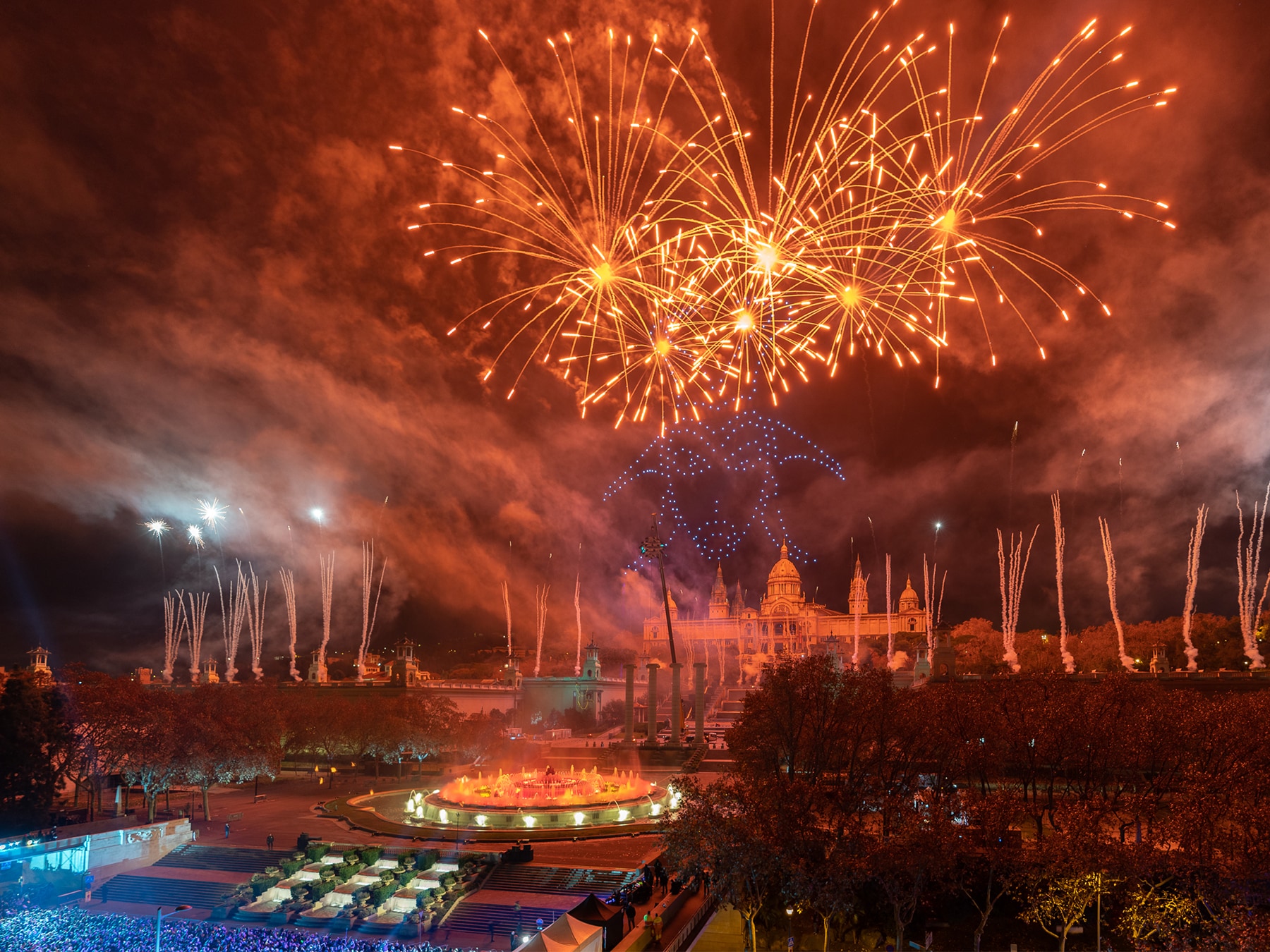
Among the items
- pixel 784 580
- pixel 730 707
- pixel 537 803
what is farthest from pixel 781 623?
pixel 537 803

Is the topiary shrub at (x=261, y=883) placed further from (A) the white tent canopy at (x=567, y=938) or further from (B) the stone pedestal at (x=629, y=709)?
(B) the stone pedestal at (x=629, y=709)

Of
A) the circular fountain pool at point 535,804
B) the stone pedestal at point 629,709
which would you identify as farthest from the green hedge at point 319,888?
the stone pedestal at point 629,709

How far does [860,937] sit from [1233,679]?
49954 mm

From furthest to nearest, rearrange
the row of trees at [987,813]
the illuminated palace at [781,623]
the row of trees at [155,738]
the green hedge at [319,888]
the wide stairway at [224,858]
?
the illuminated palace at [781,623]
the row of trees at [155,738]
the wide stairway at [224,858]
the green hedge at [319,888]
the row of trees at [987,813]

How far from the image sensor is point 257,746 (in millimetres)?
49438

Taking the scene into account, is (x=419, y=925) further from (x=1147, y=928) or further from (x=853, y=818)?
(x=1147, y=928)

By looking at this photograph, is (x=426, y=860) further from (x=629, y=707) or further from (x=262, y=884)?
(x=629, y=707)

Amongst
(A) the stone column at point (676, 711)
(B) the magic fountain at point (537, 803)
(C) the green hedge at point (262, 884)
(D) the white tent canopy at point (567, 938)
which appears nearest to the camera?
(D) the white tent canopy at point (567, 938)

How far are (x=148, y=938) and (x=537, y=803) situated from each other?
2009 cm

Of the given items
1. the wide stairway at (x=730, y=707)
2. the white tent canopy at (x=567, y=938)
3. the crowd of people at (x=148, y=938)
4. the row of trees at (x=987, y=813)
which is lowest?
the wide stairway at (x=730, y=707)

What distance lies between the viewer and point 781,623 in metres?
158

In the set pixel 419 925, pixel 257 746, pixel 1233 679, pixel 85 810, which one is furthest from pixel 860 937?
pixel 1233 679

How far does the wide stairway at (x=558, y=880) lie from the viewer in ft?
102

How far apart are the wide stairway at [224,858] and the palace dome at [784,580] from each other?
5214 inches
